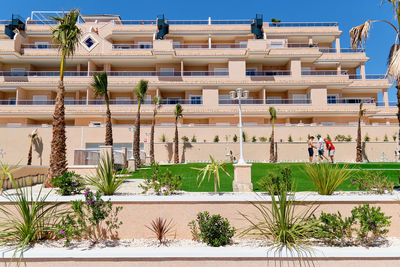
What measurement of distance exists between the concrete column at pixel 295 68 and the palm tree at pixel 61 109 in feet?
92.4

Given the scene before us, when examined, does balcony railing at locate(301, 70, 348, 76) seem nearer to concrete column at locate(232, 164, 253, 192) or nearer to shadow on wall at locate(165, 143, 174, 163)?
shadow on wall at locate(165, 143, 174, 163)

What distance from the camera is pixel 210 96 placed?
32562 mm

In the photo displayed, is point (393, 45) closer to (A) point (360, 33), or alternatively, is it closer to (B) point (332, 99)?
(A) point (360, 33)

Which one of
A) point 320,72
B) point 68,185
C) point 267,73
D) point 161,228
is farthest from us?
point 320,72

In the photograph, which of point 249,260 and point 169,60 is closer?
point 249,260

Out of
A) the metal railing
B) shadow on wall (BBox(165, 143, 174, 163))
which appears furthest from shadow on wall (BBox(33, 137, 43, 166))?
the metal railing

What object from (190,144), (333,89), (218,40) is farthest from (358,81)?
(190,144)

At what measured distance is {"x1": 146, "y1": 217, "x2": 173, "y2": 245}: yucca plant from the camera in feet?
17.3

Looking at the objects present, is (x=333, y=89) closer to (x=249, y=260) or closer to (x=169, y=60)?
(x=169, y=60)

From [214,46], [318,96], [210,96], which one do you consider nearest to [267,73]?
[318,96]

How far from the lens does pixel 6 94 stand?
113ft

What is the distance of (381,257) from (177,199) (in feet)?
12.7

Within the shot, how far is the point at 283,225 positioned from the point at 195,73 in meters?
31.6

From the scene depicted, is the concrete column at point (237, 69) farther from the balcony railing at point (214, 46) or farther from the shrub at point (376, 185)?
the shrub at point (376, 185)
